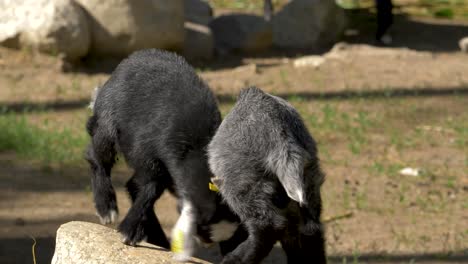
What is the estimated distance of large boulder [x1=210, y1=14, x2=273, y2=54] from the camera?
40.7 ft

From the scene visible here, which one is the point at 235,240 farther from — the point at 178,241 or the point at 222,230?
the point at 178,241

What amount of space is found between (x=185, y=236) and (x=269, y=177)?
0.66 m

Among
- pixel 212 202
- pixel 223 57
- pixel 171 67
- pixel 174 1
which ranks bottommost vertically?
pixel 223 57

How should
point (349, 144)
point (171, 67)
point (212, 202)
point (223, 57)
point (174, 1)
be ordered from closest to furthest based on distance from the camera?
point (212, 202) < point (171, 67) < point (349, 144) < point (174, 1) < point (223, 57)

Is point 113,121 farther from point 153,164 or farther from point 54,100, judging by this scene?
point 54,100

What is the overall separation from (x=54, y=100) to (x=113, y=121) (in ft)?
14.5

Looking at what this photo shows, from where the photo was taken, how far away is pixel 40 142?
8.18 metres

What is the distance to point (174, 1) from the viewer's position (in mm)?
11000

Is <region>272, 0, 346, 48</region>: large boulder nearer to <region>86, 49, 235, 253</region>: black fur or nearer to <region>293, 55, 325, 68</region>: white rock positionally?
<region>293, 55, 325, 68</region>: white rock

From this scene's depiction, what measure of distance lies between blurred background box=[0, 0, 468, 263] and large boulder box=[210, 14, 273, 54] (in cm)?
2

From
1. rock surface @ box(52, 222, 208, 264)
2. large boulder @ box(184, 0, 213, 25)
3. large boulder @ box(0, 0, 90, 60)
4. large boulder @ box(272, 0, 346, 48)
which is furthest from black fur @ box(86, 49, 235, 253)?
large boulder @ box(272, 0, 346, 48)

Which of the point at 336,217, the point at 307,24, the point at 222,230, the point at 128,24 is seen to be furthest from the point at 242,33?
the point at 222,230

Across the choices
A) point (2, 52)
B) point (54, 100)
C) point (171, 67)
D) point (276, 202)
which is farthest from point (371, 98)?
point (276, 202)

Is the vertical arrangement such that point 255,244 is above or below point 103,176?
above
